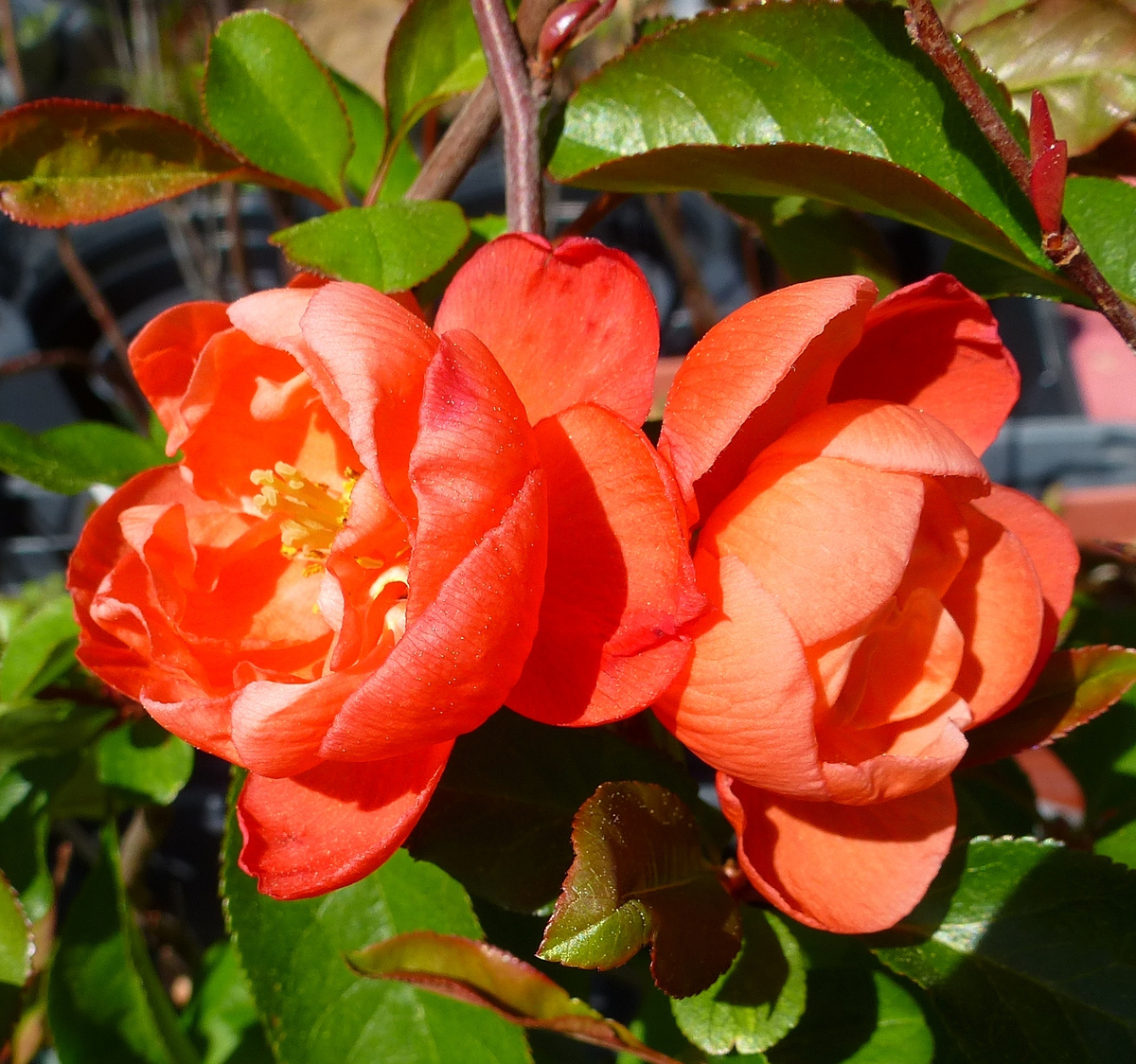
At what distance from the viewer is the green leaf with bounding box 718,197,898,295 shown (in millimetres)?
587

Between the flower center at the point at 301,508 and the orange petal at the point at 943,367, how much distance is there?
26 centimetres

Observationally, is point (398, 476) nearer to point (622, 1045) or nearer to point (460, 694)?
point (460, 694)

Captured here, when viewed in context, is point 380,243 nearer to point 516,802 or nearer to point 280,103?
point 280,103

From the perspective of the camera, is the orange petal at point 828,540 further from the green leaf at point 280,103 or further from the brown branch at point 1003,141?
→ the green leaf at point 280,103

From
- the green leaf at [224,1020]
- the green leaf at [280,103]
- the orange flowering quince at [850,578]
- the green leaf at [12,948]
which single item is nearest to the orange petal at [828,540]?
the orange flowering quince at [850,578]

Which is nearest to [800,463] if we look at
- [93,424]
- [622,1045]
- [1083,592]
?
[622,1045]

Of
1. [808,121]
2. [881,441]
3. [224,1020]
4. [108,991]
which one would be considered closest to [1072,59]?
[808,121]

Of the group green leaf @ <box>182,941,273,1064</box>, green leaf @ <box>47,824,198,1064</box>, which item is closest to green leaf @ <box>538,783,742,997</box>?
green leaf @ <box>47,824,198,1064</box>

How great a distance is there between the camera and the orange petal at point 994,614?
0.41 metres

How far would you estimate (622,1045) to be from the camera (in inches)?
13.4

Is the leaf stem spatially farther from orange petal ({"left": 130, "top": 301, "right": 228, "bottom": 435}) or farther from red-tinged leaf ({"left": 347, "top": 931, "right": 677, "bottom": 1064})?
red-tinged leaf ({"left": 347, "top": 931, "right": 677, "bottom": 1064})

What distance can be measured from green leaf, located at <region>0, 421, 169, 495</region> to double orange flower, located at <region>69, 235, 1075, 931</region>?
14 centimetres

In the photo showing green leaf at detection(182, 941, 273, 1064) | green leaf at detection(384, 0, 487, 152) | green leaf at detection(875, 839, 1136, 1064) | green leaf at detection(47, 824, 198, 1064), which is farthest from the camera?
green leaf at detection(182, 941, 273, 1064)

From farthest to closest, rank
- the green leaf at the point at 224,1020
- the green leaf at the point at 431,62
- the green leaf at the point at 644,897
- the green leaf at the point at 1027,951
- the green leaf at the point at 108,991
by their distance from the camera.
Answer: the green leaf at the point at 224,1020 → the green leaf at the point at 108,991 → the green leaf at the point at 431,62 → the green leaf at the point at 1027,951 → the green leaf at the point at 644,897
